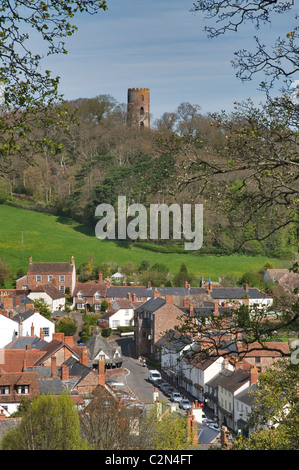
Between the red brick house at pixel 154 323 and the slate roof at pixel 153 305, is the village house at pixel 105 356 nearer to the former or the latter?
the red brick house at pixel 154 323

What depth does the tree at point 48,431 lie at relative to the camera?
1690 cm

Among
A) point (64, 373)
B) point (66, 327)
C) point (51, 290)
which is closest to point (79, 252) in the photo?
point (51, 290)

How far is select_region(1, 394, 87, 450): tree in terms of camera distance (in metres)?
16.9

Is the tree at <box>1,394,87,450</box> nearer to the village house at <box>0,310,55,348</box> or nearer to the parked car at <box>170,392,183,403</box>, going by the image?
the parked car at <box>170,392,183,403</box>

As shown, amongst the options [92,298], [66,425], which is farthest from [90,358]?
[66,425]

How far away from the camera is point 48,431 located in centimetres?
1798

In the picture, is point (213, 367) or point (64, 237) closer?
point (213, 367)

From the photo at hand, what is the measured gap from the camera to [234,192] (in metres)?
8.59

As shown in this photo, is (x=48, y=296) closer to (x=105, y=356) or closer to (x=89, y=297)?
(x=89, y=297)

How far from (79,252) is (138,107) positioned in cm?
4534

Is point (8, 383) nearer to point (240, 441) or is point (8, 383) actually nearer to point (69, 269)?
point (240, 441)

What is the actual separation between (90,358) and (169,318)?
24.4 feet

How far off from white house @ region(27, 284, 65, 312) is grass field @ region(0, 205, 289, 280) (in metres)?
6.57

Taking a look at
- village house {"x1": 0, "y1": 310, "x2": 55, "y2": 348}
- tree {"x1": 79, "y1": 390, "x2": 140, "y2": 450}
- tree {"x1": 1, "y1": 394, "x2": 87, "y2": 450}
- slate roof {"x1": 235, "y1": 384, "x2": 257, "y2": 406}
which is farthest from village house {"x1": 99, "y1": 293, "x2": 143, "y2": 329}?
tree {"x1": 1, "y1": 394, "x2": 87, "y2": 450}
